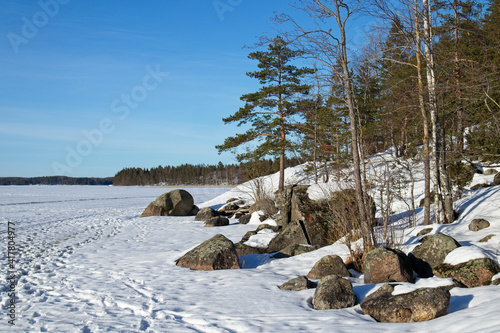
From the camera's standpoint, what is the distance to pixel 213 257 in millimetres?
7688

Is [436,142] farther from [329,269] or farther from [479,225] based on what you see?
[329,269]

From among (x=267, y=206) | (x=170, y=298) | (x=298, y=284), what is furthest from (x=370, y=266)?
(x=267, y=206)

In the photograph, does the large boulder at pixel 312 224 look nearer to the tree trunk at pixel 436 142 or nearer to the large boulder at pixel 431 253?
the tree trunk at pixel 436 142

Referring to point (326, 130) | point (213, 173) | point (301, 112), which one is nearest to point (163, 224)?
point (301, 112)

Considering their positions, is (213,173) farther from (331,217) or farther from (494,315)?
(494,315)

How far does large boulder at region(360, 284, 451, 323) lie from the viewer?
441 cm

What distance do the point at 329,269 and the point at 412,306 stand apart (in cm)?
229

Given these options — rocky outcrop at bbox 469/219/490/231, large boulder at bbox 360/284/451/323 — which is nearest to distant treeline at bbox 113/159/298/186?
rocky outcrop at bbox 469/219/490/231

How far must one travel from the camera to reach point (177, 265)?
8117 millimetres

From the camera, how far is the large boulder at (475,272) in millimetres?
5449

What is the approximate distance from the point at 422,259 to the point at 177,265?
5.11 meters

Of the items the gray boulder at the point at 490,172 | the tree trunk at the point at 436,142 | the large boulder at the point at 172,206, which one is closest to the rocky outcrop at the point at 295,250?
the tree trunk at the point at 436,142

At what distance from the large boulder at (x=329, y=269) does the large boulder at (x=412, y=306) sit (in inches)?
72.8

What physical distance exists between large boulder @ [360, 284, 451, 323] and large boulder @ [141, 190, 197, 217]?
1696 cm
